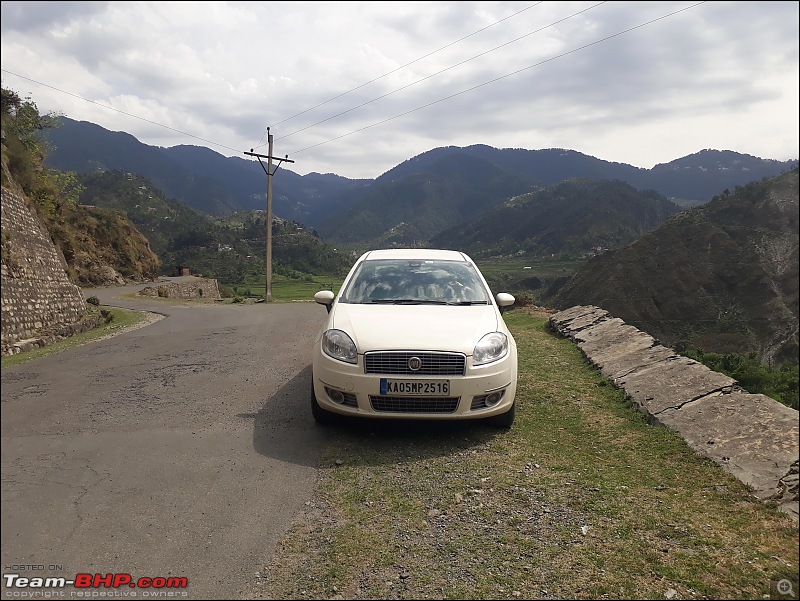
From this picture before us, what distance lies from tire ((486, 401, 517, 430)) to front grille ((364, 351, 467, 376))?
0.73m

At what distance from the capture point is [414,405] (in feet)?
14.5

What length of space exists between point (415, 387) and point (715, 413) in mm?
2813

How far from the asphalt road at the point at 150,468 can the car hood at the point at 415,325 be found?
3.43 feet

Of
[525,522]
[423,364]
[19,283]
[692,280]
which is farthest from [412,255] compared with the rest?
[692,280]

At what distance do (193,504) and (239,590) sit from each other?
923 millimetres

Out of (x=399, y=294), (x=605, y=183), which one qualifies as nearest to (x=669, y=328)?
(x=399, y=294)

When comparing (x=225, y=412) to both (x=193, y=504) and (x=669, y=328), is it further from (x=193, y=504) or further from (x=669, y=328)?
(x=669, y=328)

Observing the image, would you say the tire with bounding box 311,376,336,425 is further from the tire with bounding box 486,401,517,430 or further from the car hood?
the tire with bounding box 486,401,517,430

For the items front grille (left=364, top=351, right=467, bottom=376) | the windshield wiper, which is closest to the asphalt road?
front grille (left=364, top=351, right=467, bottom=376)

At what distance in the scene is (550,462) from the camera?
4137 mm

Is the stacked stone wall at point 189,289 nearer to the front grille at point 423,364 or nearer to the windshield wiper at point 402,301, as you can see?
the windshield wiper at point 402,301

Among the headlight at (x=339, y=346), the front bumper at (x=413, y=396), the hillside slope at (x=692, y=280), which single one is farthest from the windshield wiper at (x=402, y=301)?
the hillside slope at (x=692, y=280)

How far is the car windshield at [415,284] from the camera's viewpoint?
5.50 meters

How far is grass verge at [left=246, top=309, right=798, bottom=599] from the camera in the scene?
8.27 ft
